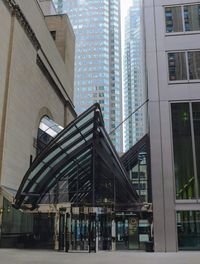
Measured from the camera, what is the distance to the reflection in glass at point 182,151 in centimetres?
2130

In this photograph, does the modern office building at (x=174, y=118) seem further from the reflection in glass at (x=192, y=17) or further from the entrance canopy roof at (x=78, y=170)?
the entrance canopy roof at (x=78, y=170)

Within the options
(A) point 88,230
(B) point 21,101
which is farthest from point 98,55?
(A) point 88,230

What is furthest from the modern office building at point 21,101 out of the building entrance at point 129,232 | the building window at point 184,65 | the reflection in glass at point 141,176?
the building window at point 184,65

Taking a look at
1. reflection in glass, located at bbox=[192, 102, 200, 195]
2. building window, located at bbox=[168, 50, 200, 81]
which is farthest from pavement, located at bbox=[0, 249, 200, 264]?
building window, located at bbox=[168, 50, 200, 81]

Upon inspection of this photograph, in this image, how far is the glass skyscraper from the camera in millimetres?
125062

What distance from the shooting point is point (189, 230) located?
20.5m

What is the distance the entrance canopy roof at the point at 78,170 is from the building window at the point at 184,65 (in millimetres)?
6397

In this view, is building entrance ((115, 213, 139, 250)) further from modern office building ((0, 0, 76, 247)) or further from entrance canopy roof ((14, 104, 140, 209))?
modern office building ((0, 0, 76, 247))

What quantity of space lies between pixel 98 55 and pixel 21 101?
361 ft

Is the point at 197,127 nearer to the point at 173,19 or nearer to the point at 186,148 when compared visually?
the point at 186,148

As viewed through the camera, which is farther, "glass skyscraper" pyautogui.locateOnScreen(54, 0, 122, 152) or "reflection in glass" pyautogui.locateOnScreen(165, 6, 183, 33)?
"glass skyscraper" pyautogui.locateOnScreen(54, 0, 122, 152)

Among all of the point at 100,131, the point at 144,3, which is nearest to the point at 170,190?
the point at 100,131

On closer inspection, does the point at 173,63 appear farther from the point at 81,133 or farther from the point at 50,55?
the point at 50,55

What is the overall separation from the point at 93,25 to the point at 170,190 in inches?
5061
